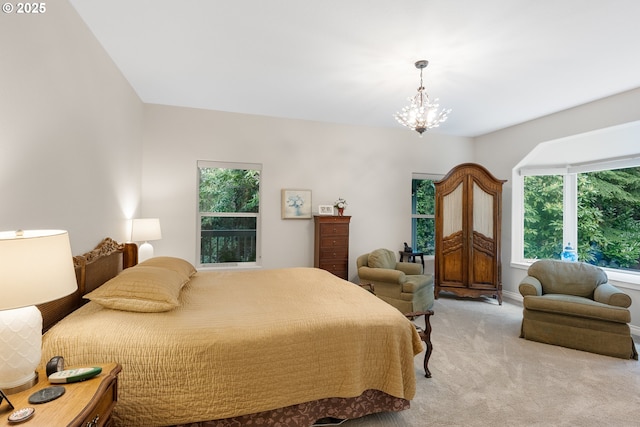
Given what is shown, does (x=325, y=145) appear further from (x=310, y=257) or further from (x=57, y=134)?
(x=57, y=134)

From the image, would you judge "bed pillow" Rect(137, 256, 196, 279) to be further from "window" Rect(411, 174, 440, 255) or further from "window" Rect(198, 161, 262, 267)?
"window" Rect(411, 174, 440, 255)

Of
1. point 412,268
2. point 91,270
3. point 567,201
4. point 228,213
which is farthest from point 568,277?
point 91,270

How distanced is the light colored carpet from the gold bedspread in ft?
1.52

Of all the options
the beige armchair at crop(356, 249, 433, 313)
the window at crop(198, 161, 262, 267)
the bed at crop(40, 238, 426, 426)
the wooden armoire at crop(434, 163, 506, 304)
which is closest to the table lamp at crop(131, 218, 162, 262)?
the window at crop(198, 161, 262, 267)

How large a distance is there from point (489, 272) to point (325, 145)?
3219 mm

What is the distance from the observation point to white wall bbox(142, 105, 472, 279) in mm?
4121

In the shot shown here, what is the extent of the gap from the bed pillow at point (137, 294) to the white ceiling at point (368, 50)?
75.4 inches

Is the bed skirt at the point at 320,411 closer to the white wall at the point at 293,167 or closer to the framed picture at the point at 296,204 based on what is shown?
the white wall at the point at 293,167

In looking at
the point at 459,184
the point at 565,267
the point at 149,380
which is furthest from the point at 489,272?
the point at 149,380

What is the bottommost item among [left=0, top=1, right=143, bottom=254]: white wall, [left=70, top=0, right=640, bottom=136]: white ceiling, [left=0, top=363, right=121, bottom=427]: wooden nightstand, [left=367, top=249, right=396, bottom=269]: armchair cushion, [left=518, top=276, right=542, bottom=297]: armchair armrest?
[left=518, top=276, right=542, bottom=297]: armchair armrest

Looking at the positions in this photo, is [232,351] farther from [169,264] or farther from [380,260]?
[380,260]

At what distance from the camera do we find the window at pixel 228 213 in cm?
438

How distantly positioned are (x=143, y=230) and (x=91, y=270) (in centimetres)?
114

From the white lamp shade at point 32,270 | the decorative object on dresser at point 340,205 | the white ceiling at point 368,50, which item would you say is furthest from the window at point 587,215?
the white lamp shade at point 32,270
